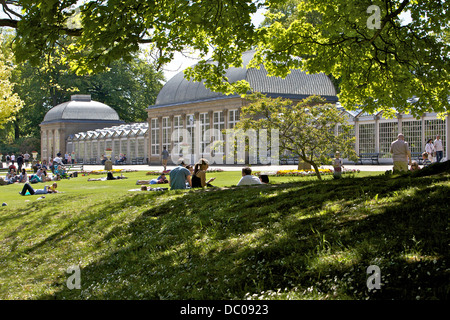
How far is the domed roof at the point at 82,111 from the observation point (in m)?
80.4

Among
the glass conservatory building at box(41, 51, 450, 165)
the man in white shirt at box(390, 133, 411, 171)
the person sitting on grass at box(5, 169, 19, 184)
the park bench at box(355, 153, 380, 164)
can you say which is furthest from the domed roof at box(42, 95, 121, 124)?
the man in white shirt at box(390, 133, 411, 171)

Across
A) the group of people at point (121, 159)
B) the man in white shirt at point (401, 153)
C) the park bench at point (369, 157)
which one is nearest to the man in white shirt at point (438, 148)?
the park bench at point (369, 157)

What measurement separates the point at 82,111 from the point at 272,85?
41.3m

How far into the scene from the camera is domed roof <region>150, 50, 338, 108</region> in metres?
48.2

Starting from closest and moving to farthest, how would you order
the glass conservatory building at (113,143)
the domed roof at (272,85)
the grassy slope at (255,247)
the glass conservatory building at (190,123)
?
1. the grassy slope at (255,247)
2. the glass conservatory building at (190,123)
3. the domed roof at (272,85)
4. the glass conservatory building at (113,143)

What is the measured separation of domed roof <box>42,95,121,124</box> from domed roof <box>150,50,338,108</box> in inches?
1143

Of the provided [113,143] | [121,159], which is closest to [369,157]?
[121,159]

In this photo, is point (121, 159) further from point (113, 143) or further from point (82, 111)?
point (82, 111)

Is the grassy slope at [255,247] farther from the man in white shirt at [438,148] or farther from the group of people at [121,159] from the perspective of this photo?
the group of people at [121,159]

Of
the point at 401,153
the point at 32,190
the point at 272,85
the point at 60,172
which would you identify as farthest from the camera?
the point at 272,85

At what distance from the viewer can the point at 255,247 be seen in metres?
6.90

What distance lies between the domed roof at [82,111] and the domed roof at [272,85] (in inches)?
1143

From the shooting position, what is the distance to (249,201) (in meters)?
9.98
